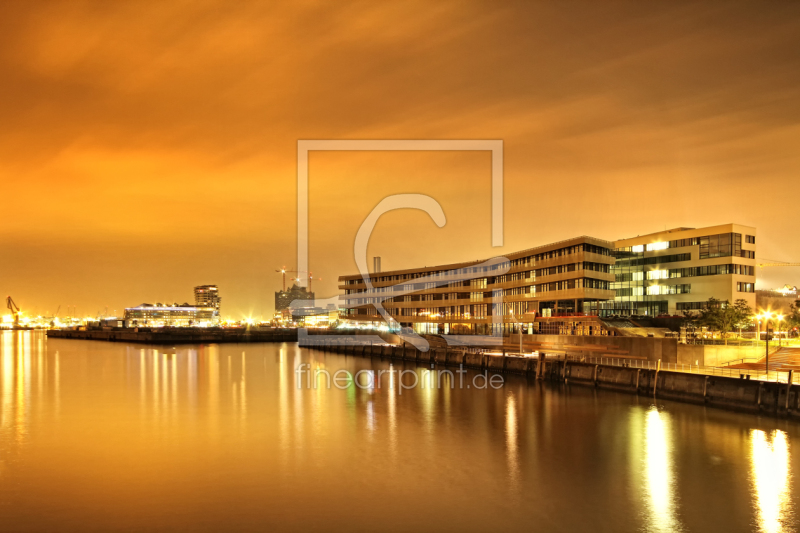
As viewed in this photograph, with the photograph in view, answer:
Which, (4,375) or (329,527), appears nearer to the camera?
(329,527)

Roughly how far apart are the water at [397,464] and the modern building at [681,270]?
49.1 m

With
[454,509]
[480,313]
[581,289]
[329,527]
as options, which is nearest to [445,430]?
[454,509]

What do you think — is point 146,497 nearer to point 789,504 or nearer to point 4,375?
point 789,504

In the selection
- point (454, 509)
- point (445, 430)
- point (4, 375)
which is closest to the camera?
point (454, 509)

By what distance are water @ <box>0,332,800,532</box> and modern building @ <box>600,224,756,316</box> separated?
49089mm

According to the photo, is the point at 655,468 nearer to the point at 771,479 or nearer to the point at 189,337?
the point at 771,479

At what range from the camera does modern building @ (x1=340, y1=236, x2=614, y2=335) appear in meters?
90.9

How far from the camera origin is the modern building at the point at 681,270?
86.9 metres

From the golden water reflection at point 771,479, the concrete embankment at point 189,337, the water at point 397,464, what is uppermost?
the golden water reflection at point 771,479

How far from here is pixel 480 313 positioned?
126 meters

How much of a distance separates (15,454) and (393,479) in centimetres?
2004

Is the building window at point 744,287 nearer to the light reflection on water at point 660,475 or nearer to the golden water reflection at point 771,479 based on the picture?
the light reflection on water at point 660,475

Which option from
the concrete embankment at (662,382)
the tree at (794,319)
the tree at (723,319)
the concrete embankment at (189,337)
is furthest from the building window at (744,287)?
the concrete embankment at (189,337)

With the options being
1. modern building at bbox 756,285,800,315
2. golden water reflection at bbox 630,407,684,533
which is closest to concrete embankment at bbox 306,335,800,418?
golden water reflection at bbox 630,407,684,533
